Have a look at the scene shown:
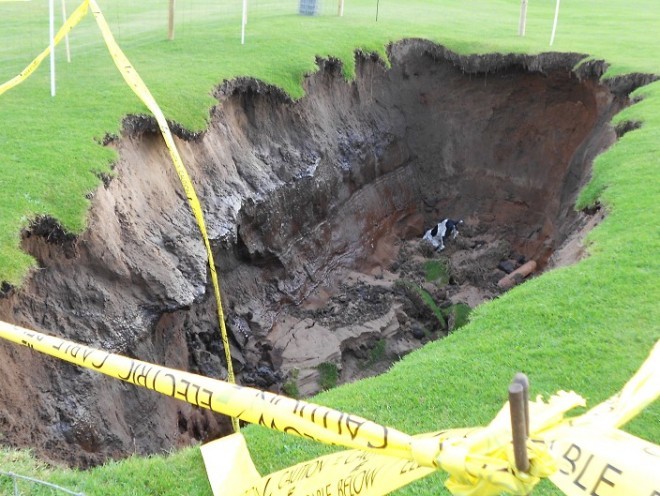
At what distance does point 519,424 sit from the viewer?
307 centimetres

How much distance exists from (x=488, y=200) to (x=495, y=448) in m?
17.3

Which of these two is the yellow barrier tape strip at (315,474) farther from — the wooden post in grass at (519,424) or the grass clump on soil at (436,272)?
the grass clump on soil at (436,272)

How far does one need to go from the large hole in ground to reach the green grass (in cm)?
56

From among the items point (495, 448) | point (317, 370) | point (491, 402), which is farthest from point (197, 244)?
point (495, 448)

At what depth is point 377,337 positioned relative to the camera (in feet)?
47.4

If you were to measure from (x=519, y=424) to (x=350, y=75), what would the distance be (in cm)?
1578

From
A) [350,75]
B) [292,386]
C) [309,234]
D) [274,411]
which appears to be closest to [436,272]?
[309,234]

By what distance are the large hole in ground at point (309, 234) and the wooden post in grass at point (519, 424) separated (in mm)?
6236

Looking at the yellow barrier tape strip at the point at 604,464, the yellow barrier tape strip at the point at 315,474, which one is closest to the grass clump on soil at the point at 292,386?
the yellow barrier tape strip at the point at 315,474

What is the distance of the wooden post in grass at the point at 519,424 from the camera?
3.00 m

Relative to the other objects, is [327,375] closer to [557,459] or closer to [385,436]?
[385,436]

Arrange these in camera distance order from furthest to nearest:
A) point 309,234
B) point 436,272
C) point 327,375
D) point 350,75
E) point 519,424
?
A: point 350,75, point 436,272, point 309,234, point 327,375, point 519,424

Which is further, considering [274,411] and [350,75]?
[350,75]

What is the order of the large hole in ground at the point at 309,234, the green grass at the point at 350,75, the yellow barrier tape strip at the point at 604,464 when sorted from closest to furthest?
1. the yellow barrier tape strip at the point at 604,464
2. the green grass at the point at 350,75
3. the large hole in ground at the point at 309,234
